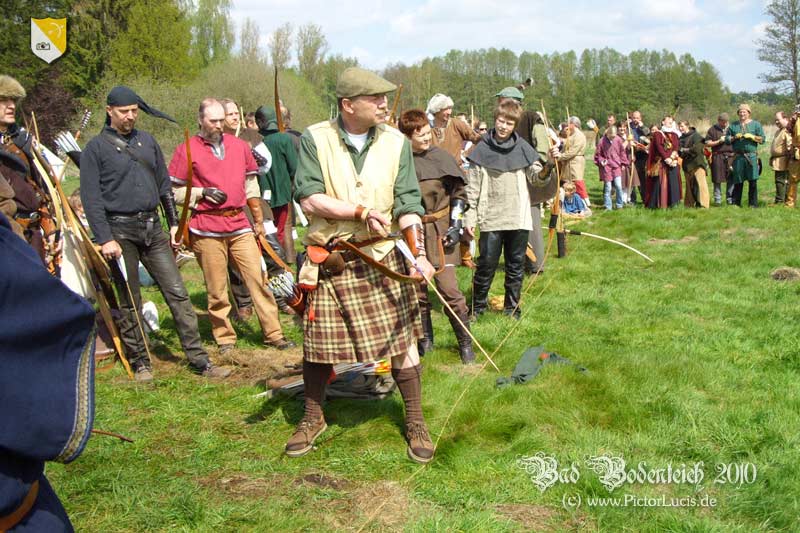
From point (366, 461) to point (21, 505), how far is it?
247cm

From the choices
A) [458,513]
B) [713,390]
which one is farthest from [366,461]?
[713,390]

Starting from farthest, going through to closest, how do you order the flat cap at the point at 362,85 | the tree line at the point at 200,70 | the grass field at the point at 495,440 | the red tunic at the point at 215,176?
the tree line at the point at 200,70 < the red tunic at the point at 215,176 < the flat cap at the point at 362,85 < the grass field at the point at 495,440

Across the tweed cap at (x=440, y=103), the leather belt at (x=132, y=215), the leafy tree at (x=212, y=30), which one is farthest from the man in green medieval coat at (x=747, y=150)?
the leafy tree at (x=212, y=30)

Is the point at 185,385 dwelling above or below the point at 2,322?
below

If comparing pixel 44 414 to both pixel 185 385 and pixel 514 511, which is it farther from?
pixel 185 385

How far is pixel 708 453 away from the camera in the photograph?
384 centimetres

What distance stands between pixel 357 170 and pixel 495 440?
1.83 meters

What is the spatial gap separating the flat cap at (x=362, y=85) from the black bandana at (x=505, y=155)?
2.87 metres

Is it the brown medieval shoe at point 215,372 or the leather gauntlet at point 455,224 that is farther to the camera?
the leather gauntlet at point 455,224

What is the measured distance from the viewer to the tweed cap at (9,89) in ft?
17.4

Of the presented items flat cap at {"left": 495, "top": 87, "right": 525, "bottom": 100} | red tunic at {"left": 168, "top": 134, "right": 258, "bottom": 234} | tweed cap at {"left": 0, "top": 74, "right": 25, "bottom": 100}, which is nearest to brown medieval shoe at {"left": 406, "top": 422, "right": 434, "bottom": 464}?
red tunic at {"left": 168, "top": 134, "right": 258, "bottom": 234}

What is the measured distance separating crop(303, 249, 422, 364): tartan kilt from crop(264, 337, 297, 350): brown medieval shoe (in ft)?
8.02

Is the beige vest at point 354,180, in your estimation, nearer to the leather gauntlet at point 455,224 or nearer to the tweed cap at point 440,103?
the leather gauntlet at point 455,224

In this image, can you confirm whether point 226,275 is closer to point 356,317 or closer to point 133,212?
point 133,212
